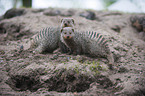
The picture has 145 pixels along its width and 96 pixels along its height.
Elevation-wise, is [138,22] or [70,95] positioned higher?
[138,22]

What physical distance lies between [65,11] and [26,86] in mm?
4496

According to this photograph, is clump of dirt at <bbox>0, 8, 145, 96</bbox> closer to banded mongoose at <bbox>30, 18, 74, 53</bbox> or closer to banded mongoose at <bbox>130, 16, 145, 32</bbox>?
banded mongoose at <bbox>30, 18, 74, 53</bbox>

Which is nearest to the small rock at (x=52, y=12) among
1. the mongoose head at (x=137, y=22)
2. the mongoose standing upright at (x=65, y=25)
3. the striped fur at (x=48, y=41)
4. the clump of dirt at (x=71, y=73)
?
the clump of dirt at (x=71, y=73)

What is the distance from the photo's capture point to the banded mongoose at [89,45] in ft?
9.87

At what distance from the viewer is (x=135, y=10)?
6559 millimetres

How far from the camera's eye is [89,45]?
317 centimetres

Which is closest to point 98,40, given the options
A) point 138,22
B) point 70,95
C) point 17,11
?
point 70,95

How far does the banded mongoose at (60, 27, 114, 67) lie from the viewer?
3.01 metres

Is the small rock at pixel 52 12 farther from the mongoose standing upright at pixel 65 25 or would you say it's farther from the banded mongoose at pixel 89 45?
the banded mongoose at pixel 89 45

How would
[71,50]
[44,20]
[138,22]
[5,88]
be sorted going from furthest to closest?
[44,20], [138,22], [71,50], [5,88]

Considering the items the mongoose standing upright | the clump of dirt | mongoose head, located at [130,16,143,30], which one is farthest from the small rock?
mongoose head, located at [130,16,143,30]

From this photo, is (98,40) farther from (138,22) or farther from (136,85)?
(138,22)

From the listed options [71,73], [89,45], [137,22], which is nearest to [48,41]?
[89,45]

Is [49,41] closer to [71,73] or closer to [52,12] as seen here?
[71,73]
